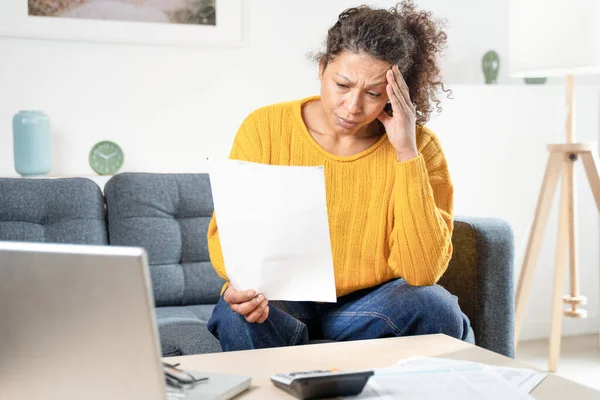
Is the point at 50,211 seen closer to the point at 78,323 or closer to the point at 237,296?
the point at 237,296

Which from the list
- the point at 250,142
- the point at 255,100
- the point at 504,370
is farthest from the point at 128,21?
the point at 504,370

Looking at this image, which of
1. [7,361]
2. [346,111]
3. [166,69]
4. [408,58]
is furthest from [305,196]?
[166,69]

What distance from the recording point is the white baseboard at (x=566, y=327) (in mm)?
3684

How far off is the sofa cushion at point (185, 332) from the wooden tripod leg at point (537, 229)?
1232mm

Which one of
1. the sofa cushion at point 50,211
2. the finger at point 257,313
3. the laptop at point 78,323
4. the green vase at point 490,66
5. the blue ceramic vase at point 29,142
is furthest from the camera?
the green vase at point 490,66

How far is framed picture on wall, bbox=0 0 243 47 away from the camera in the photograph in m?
2.93

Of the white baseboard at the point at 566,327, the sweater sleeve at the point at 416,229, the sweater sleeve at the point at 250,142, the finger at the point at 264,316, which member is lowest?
the white baseboard at the point at 566,327

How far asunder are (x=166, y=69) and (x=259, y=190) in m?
1.83

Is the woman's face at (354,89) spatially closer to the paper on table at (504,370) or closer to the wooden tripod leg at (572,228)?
Result: the paper on table at (504,370)

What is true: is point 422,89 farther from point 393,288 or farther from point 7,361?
point 7,361

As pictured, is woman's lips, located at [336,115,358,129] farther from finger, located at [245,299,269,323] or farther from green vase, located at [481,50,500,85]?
green vase, located at [481,50,500,85]

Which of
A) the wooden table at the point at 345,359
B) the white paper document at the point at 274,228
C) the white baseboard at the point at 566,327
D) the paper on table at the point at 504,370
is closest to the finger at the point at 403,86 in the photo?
the white paper document at the point at 274,228

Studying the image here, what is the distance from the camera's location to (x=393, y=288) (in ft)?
5.93

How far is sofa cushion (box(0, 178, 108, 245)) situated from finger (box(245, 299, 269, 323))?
3.10 feet
